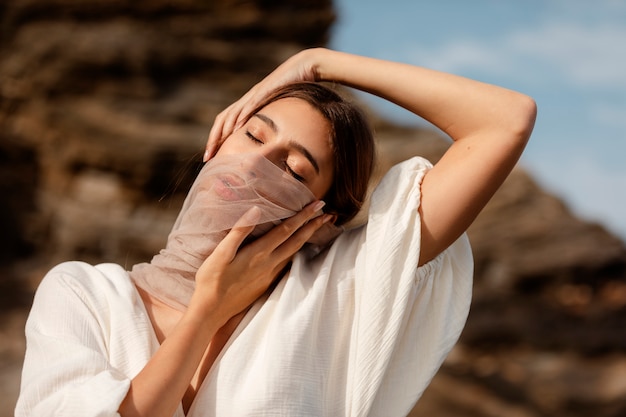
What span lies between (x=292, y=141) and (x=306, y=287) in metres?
0.42

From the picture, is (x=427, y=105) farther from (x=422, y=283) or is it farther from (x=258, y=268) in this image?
(x=258, y=268)

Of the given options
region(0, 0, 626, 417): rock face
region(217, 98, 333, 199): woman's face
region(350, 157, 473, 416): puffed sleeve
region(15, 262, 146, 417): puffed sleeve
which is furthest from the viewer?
region(0, 0, 626, 417): rock face

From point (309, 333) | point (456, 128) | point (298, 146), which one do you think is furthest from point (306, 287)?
point (456, 128)

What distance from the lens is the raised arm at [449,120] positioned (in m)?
1.96

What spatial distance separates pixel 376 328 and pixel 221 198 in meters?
0.55

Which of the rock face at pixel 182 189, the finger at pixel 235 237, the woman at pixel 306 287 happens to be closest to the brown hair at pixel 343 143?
the woman at pixel 306 287

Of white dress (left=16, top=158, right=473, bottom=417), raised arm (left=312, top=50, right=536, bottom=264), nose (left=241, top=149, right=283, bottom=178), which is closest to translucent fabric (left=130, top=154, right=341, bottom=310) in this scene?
nose (left=241, top=149, right=283, bottom=178)

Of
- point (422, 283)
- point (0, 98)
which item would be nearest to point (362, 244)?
point (422, 283)

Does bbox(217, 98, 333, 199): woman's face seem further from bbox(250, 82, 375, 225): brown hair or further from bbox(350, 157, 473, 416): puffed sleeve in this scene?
bbox(350, 157, 473, 416): puffed sleeve

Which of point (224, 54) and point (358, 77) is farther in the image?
point (224, 54)

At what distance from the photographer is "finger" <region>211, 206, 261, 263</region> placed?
191cm

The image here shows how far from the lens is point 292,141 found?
6.55 feet

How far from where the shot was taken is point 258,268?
1.97m

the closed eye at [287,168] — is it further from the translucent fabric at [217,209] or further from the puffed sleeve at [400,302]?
the puffed sleeve at [400,302]
